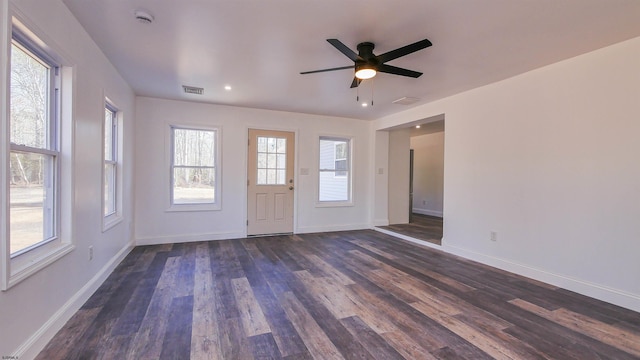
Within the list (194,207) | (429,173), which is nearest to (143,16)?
(194,207)

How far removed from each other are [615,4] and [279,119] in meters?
4.56

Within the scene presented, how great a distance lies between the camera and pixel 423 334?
84.6 inches

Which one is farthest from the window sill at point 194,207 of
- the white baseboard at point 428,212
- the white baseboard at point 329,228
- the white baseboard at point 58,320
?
the white baseboard at point 428,212

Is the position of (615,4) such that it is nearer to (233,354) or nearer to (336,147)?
(233,354)

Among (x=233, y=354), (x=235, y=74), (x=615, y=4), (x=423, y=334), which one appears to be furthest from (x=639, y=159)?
(x=235, y=74)

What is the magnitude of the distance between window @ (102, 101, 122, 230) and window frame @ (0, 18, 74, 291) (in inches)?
52.6

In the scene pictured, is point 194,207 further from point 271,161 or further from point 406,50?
point 406,50

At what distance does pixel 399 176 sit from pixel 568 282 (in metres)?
3.83

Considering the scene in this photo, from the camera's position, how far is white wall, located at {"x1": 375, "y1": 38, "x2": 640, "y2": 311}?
106 inches

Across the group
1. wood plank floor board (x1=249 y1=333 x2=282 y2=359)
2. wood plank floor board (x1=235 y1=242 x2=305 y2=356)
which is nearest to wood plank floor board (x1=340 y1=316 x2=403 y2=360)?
wood plank floor board (x1=235 y1=242 x2=305 y2=356)

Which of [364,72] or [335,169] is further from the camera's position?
[335,169]

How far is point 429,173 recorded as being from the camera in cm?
859

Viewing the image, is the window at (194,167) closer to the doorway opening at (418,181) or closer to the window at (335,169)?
the window at (335,169)

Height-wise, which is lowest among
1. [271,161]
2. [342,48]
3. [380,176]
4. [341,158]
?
[380,176]
